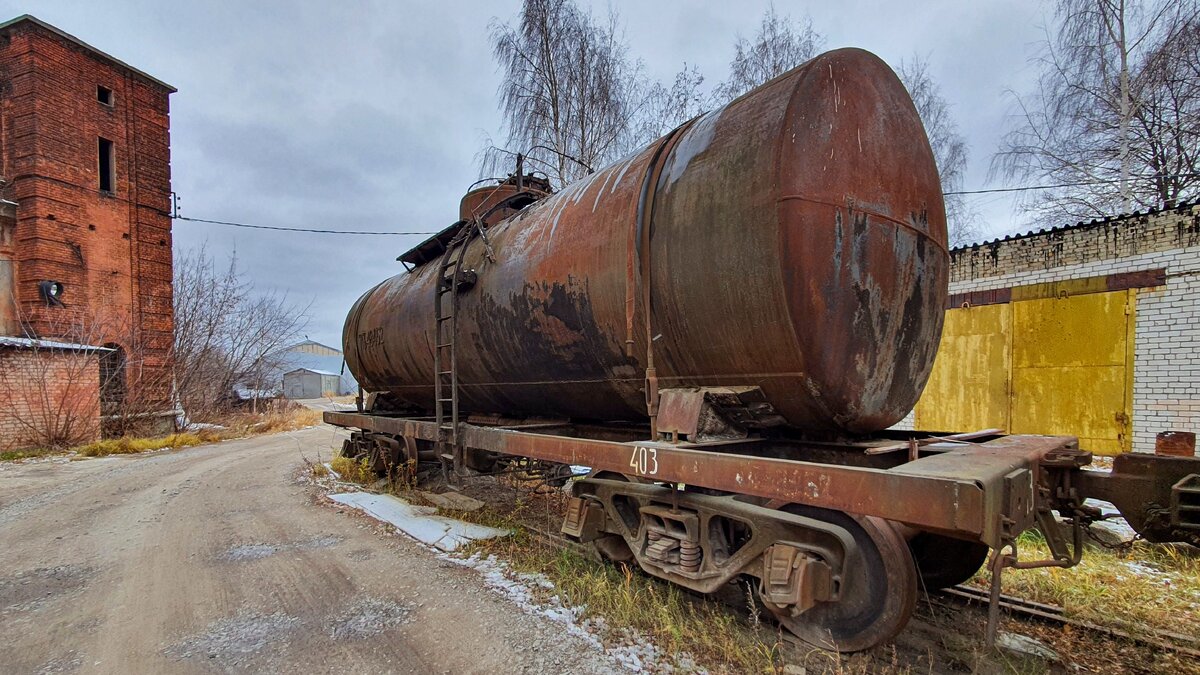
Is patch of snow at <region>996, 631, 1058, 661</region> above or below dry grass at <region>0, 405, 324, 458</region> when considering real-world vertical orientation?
above

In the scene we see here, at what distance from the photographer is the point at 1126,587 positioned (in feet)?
12.4

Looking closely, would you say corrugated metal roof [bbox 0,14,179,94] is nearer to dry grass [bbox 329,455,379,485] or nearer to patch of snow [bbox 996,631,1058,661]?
dry grass [bbox 329,455,379,485]

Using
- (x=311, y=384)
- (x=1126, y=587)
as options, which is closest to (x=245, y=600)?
(x=1126, y=587)

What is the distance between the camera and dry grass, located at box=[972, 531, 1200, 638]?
3.32 meters

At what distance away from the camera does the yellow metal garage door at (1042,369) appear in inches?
314

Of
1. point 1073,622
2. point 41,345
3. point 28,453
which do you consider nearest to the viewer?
point 1073,622

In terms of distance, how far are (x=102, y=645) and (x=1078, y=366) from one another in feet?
38.1

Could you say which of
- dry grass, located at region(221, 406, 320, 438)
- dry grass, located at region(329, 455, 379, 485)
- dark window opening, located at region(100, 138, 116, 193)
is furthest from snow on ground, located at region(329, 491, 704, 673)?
dark window opening, located at region(100, 138, 116, 193)

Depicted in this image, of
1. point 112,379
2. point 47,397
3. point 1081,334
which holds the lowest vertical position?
point 47,397

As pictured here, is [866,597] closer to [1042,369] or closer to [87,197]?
[1042,369]

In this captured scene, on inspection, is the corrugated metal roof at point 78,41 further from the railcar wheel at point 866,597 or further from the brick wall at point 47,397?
the railcar wheel at point 866,597

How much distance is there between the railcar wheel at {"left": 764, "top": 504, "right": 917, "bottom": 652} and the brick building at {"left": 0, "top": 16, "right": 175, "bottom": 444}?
19.5 m

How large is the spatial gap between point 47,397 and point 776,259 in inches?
721

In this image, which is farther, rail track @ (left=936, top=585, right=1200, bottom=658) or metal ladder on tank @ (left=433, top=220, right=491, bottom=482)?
metal ladder on tank @ (left=433, top=220, right=491, bottom=482)
